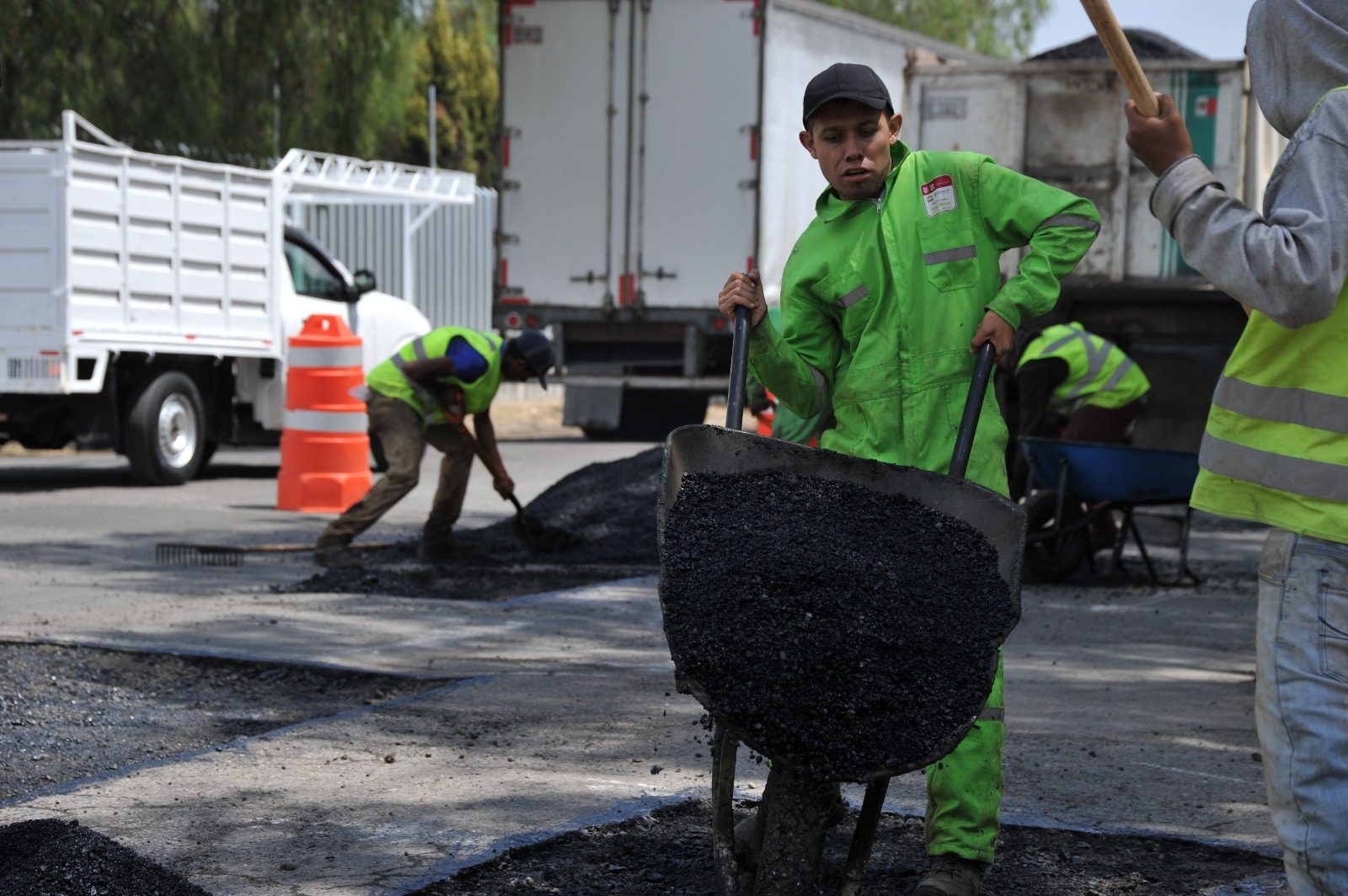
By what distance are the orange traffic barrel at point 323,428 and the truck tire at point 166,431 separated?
5.78ft

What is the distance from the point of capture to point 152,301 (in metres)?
13.9

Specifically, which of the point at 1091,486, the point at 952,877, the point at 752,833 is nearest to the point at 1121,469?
the point at 1091,486

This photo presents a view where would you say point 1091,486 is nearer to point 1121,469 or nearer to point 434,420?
point 1121,469

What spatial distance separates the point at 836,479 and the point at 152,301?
11.2m

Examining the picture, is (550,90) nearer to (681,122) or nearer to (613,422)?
(681,122)

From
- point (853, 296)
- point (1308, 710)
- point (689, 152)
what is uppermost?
point (689, 152)

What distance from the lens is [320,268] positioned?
15641 millimetres

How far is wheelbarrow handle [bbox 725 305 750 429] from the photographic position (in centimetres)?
369

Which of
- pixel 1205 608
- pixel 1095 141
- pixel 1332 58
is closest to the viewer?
pixel 1332 58

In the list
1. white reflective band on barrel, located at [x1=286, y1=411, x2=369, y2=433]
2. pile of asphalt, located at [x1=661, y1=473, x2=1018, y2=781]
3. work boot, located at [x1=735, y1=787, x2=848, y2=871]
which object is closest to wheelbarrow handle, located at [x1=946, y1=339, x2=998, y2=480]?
pile of asphalt, located at [x1=661, y1=473, x2=1018, y2=781]

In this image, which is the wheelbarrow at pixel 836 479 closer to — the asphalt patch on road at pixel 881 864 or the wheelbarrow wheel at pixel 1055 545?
the asphalt patch on road at pixel 881 864

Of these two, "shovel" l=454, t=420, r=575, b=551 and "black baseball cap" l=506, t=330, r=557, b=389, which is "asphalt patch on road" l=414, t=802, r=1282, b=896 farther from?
"shovel" l=454, t=420, r=575, b=551

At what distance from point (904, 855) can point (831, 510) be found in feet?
3.13

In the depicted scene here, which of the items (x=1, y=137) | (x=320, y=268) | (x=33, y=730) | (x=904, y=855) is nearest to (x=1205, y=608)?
(x=904, y=855)
